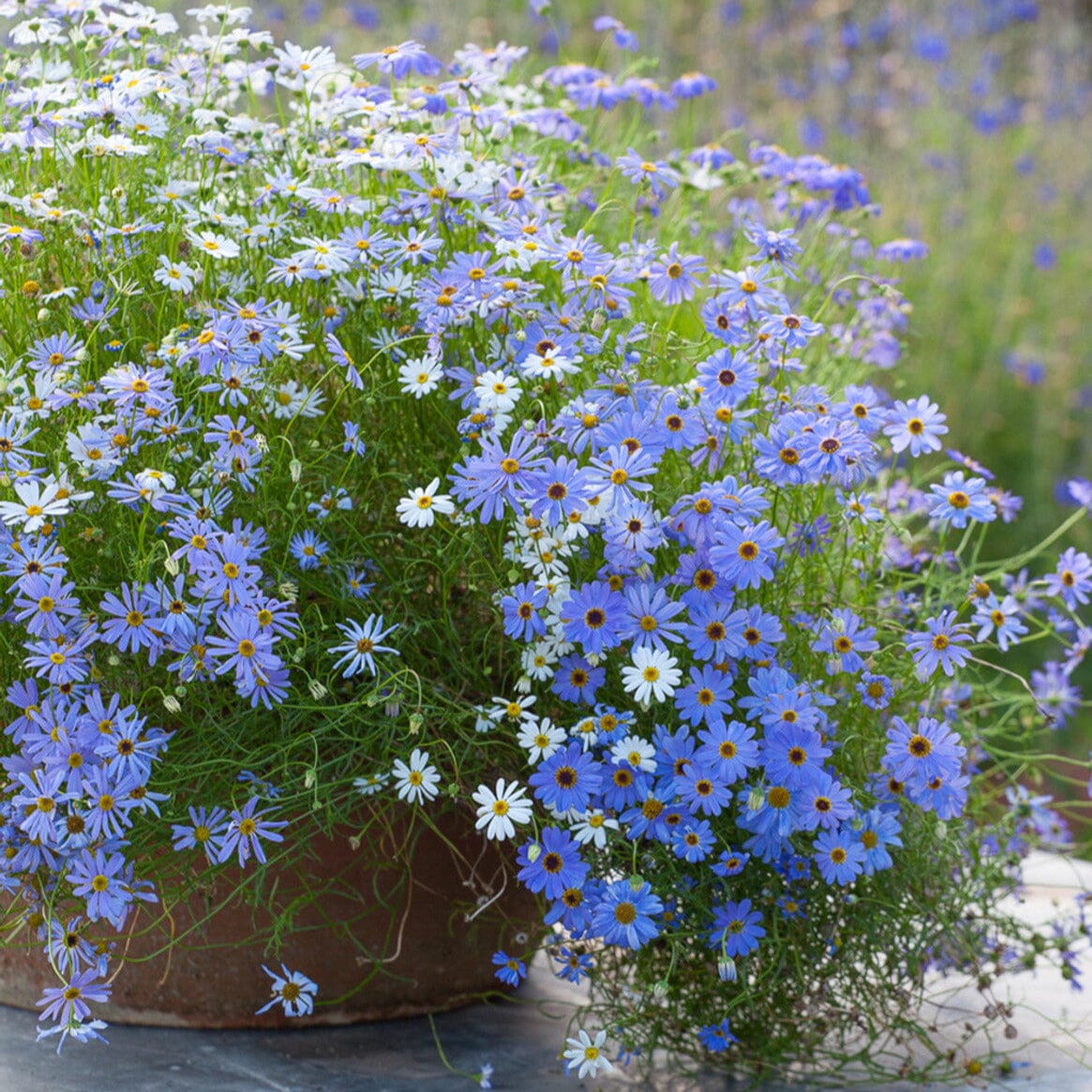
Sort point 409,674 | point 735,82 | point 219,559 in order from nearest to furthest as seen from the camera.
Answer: point 219,559
point 409,674
point 735,82

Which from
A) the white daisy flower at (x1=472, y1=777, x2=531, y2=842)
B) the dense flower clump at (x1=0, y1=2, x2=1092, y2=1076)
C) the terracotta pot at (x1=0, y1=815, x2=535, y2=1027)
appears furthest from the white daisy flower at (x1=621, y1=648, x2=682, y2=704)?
the terracotta pot at (x1=0, y1=815, x2=535, y2=1027)

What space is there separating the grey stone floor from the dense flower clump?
0.08 metres

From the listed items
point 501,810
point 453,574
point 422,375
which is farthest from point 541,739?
point 422,375

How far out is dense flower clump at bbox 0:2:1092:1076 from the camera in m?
1.10

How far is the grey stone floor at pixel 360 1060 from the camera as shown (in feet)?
4.04

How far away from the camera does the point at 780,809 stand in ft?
3.69

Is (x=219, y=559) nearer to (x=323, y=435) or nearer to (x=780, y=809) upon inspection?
(x=323, y=435)

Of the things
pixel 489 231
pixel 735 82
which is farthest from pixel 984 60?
pixel 489 231

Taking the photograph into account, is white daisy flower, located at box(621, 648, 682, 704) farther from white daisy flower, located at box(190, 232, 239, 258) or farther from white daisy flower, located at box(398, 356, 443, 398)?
white daisy flower, located at box(190, 232, 239, 258)

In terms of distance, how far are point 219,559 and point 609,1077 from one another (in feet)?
2.00

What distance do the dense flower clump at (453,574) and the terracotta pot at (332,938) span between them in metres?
0.03

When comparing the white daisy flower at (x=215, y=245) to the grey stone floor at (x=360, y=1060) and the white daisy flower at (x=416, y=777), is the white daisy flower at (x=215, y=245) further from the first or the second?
the grey stone floor at (x=360, y=1060)

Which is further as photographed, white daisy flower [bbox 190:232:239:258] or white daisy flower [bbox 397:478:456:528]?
white daisy flower [bbox 190:232:239:258]

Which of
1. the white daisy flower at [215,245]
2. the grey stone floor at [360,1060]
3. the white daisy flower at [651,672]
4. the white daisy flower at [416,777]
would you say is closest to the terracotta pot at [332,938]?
the grey stone floor at [360,1060]
